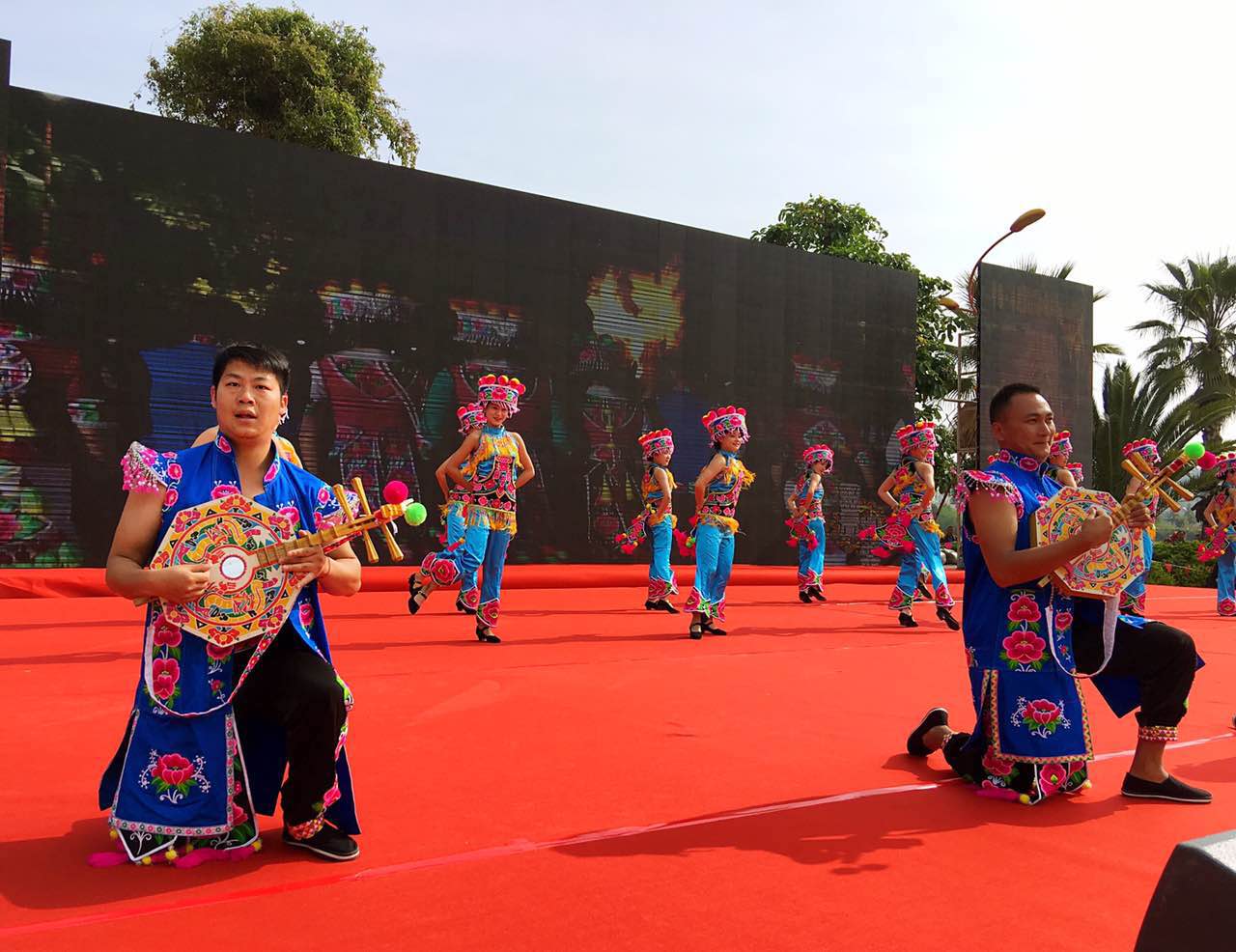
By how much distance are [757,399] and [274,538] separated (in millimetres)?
14952

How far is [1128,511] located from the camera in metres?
3.40

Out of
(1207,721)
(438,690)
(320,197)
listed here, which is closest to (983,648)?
(1207,721)

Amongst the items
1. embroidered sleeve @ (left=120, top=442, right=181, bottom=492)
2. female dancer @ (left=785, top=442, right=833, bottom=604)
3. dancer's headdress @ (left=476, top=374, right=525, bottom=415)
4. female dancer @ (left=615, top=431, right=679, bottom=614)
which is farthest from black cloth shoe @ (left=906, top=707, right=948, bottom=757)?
female dancer @ (left=785, top=442, right=833, bottom=604)

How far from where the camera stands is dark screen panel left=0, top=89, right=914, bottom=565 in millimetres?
11422

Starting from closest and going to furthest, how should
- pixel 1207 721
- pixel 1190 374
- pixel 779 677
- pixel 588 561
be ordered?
1. pixel 1207 721
2. pixel 779 677
3. pixel 588 561
4. pixel 1190 374

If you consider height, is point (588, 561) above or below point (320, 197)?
below

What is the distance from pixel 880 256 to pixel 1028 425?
830 inches

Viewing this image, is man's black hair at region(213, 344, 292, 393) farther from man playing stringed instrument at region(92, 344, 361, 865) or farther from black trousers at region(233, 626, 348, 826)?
black trousers at region(233, 626, 348, 826)

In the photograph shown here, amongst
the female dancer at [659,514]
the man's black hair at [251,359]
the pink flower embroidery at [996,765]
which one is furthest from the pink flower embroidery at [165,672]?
the female dancer at [659,514]

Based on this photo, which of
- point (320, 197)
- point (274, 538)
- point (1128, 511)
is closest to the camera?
point (274, 538)

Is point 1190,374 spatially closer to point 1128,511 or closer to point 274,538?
point 1128,511

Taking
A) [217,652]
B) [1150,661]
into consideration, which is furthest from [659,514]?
[217,652]

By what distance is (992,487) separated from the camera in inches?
140

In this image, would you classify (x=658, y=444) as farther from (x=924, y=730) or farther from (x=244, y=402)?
(x=244, y=402)
